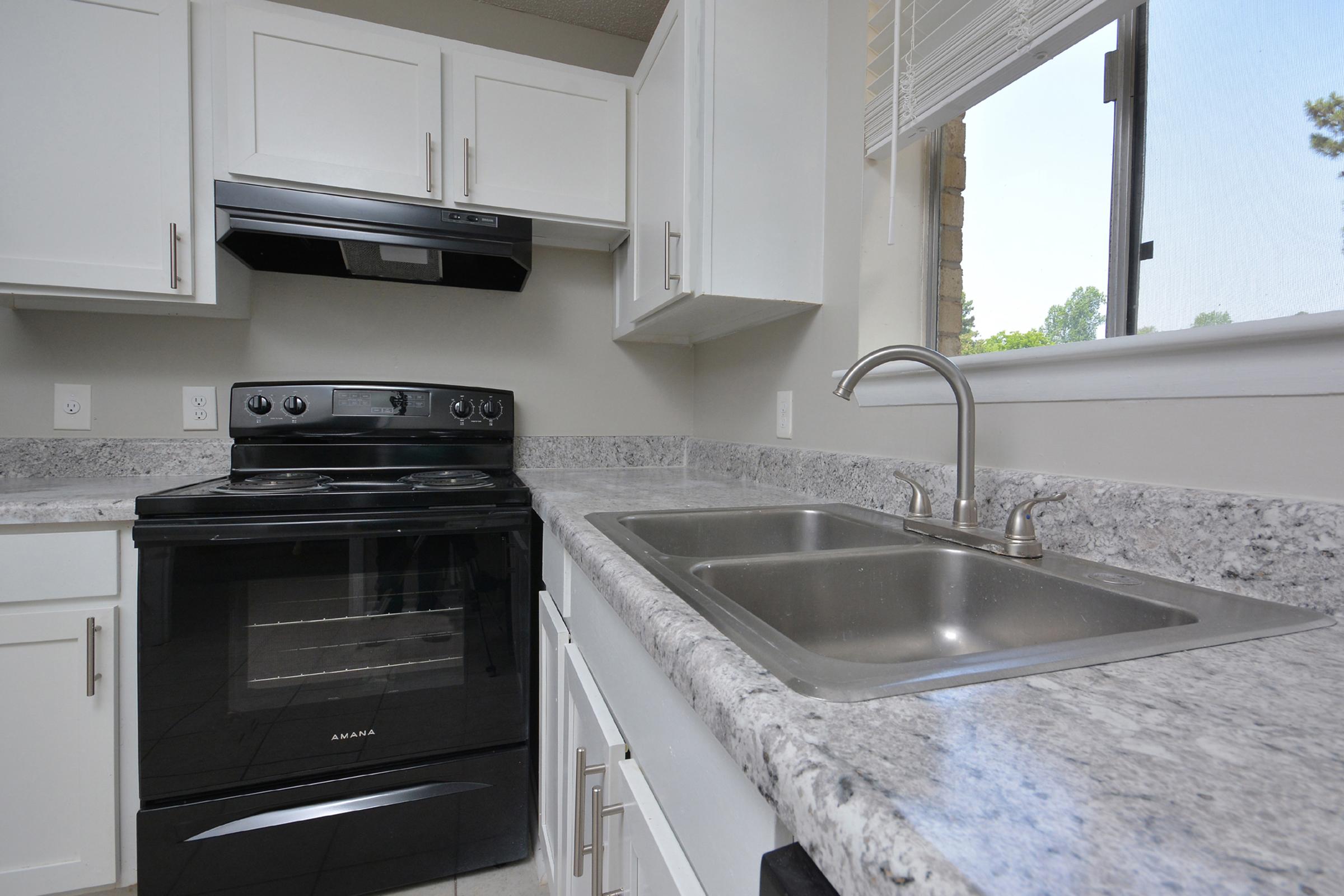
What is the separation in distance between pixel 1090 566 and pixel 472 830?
1.36 metres

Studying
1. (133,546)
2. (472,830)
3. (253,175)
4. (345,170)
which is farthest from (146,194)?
(472,830)

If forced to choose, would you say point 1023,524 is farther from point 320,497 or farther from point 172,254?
point 172,254

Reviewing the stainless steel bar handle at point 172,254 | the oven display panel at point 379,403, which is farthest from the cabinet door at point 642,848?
the stainless steel bar handle at point 172,254

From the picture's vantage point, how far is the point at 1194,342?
2.17 ft

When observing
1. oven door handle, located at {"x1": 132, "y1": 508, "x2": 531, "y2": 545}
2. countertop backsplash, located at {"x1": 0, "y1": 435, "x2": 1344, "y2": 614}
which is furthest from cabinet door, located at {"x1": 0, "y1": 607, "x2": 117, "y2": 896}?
countertop backsplash, located at {"x1": 0, "y1": 435, "x2": 1344, "y2": 614}

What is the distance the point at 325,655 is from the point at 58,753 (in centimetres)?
53

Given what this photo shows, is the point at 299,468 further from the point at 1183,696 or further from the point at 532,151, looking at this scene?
the point at 1183,696

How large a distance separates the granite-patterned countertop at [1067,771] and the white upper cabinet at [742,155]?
1036 mm

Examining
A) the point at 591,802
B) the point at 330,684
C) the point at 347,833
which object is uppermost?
the point at 591,802

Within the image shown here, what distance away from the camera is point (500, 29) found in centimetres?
193

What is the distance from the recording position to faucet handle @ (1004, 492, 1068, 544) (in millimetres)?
771

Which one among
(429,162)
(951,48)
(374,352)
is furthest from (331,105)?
(951,48)

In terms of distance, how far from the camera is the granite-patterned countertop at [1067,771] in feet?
0.80

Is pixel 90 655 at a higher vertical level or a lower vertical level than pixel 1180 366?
lower
